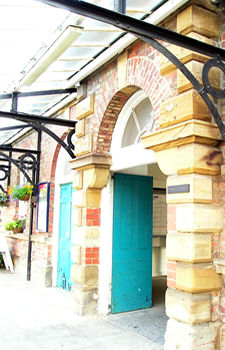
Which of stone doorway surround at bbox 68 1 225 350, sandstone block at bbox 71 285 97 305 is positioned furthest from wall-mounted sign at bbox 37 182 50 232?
stone doorway surround at bbox 68 1 225 350

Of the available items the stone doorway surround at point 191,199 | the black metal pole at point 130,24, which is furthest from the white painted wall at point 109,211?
the black metal pole at point 130,24

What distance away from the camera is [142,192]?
5.80 meters

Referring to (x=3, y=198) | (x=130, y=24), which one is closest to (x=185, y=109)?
(x=130, y=24)

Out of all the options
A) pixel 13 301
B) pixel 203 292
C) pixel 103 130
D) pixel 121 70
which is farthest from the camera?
pixel 13 301

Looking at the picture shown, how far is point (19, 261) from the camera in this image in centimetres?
912

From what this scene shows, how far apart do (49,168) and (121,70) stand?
361 centimetres

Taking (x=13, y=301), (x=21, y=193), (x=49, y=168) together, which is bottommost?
(x=13, y=301)

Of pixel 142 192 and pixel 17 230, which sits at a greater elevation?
pixel 142 192

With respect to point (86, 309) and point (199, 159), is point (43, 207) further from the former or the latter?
point (199, 159)

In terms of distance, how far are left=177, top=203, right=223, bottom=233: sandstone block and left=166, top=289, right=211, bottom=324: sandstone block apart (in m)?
0.67

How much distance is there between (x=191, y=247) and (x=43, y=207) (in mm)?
5048

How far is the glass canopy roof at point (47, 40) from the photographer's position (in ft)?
13.0

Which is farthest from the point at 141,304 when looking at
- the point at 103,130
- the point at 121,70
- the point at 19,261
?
the point at 19,261

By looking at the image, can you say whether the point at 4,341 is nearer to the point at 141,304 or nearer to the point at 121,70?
the point at 141,304
